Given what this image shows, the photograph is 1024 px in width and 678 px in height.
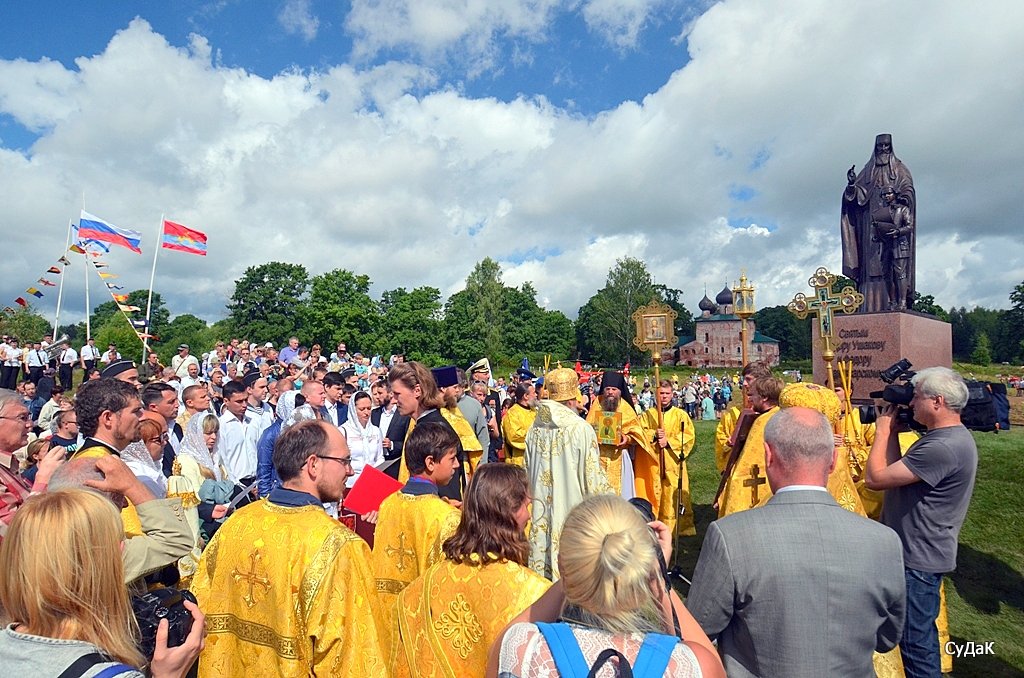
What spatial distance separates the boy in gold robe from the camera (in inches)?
123

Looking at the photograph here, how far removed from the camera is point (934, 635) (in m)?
3.73

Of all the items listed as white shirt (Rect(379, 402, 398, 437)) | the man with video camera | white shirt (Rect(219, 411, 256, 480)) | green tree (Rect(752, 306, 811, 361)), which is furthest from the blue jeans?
green tree (Rect(752, 306, 811, 361))

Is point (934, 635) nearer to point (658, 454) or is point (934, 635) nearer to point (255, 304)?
point (658, 454)

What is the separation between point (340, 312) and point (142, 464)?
57.4 m

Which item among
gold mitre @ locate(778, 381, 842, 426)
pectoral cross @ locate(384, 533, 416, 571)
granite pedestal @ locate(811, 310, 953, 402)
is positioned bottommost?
pectoral cross @ locate(384, 533, 416, 571)

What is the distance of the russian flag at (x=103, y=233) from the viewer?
19.6 m

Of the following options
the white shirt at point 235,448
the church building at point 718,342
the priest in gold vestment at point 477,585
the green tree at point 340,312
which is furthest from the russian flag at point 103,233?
the church building at point 718,342

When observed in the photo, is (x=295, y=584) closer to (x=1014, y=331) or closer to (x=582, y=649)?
(x=582, y=649)

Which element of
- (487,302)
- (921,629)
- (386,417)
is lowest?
(921,629)

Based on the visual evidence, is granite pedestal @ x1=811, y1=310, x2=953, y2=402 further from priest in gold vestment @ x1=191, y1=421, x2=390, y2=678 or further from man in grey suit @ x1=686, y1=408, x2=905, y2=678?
priest in gold vestment @ x1=191, y1=421, x2=390, y2=678

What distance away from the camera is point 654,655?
1621 mm

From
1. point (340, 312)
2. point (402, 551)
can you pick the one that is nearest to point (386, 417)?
point (402, 551)

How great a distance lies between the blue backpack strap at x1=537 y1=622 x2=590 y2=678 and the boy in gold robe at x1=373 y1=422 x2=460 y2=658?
56.5 inches

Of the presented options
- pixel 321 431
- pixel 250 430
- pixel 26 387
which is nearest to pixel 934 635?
→ pixel 321 431
